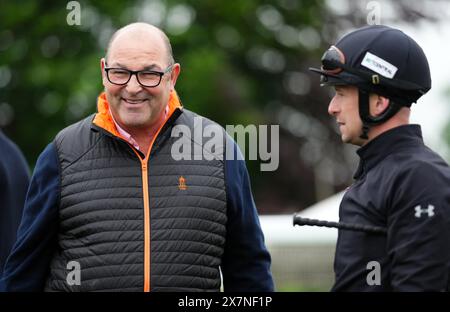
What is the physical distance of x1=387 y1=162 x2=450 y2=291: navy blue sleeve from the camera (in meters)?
4.12

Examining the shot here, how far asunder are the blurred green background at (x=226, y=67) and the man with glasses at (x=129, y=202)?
46.7 ft

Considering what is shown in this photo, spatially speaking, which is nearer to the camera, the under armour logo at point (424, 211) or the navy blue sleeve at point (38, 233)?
the under armour logo at point (424, 211)

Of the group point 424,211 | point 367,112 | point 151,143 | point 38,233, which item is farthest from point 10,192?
point 424,211

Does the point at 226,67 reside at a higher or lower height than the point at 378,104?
higher

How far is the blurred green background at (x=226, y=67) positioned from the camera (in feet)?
68.0

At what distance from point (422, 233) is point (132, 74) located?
177cm

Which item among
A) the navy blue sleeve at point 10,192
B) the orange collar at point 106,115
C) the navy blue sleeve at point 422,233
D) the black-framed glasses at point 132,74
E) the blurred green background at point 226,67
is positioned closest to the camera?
the navy blue sleeve at point 422,233

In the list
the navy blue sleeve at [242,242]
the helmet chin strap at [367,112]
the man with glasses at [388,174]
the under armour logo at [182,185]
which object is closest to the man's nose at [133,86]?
the under armour logo at [182,185]

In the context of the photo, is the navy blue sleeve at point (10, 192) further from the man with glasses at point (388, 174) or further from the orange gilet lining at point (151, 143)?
the man with glasses at point (388, 174)

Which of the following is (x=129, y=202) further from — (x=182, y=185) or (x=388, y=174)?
(x=388, y=174)

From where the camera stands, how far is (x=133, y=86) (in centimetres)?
516
